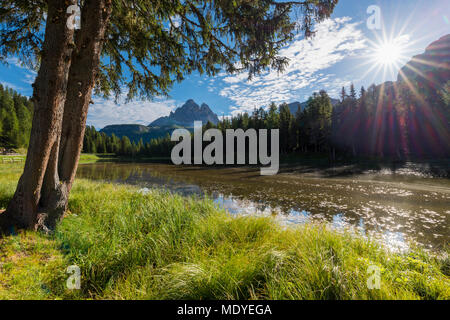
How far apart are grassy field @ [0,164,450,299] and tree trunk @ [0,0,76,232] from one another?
1.83 feet

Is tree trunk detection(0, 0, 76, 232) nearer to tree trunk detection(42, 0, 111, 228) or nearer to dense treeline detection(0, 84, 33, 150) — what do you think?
tree trunk detection(42, 0, 111, 228)

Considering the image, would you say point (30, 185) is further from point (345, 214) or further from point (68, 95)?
point (345, 214)

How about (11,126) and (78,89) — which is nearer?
(78,89)

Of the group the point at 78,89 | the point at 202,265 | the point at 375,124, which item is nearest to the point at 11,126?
the point at 78,89

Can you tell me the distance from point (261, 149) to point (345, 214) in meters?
43.8

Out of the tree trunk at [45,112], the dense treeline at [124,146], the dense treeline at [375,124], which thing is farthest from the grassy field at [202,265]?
the dense treeline at [124,146]

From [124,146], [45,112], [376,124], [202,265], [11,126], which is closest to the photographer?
[202,265]

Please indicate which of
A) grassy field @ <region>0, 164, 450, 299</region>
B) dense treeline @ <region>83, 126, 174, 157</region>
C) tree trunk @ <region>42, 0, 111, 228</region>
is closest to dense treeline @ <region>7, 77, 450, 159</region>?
grassy field @ <region>0, 164, 450, 299</region>

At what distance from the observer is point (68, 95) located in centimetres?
402

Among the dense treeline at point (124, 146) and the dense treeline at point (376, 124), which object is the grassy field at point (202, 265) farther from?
the dense treeline at point (124, 146)

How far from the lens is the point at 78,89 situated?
4008mm

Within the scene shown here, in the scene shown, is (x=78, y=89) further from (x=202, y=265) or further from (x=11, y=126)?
(x=11, y=126)

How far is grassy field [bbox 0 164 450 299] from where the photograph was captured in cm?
202

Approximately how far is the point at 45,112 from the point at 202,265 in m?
4.02
